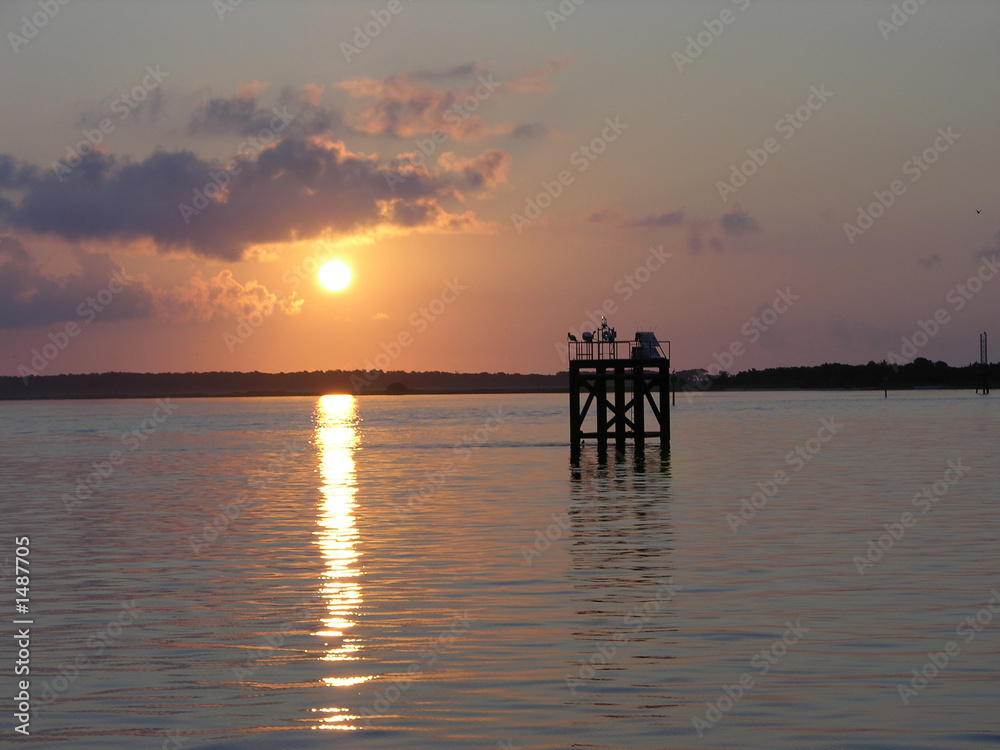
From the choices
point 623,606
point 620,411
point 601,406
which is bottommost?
point 623,606

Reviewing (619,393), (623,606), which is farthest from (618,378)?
(623,606)

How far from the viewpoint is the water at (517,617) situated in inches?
484

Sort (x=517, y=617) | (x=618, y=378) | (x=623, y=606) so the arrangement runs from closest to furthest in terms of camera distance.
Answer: (x=517, y=617) < (x=623, y=606) < (x=618, y=378)

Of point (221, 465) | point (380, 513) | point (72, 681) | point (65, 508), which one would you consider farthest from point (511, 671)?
point (221, 465)

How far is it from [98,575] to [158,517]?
11905mm

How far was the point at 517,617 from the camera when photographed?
17781 mm

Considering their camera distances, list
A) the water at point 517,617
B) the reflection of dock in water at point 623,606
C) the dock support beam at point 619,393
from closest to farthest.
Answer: the water at point 517,617, the reflection of dock in water at point 623,606, the dock support beam at point 619,393

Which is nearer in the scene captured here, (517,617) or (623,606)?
(517,617)

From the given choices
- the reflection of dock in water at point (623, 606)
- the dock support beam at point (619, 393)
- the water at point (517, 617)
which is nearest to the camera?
the water at point (517, 617)

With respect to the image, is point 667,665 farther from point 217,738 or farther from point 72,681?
point 72,681

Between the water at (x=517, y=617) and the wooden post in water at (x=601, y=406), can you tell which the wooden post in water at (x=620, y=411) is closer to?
the wooden post in water at (x=601, y=406)

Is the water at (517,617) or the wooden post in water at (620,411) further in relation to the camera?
the wooden post in water at (620,411)

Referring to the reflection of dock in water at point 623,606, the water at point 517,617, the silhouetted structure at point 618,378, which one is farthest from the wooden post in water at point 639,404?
the reflection of dock in water at point 623,606

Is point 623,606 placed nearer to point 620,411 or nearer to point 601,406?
point 601,406
